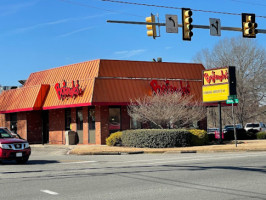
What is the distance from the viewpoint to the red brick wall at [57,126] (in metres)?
35.0

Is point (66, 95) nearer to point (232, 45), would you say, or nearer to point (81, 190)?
point (81, 190)

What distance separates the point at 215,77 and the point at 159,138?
8.07m

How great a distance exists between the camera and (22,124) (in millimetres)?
37625

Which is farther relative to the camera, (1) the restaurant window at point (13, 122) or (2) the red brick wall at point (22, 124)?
(1) the restaurant window at point (13, 122)

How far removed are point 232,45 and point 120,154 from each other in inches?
1411

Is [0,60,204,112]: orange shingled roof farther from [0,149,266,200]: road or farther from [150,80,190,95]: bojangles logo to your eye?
[0,149,266,200]: road

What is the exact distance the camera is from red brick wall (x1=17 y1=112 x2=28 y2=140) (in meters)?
37.1

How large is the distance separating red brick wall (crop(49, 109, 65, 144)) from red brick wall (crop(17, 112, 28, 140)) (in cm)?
254

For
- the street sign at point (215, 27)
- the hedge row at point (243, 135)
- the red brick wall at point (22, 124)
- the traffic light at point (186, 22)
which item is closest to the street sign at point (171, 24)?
the traffic light at point (186, 22)

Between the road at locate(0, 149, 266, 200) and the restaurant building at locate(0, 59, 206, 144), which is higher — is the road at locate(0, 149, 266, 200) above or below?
below

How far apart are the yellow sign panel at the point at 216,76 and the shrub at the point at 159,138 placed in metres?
6.01

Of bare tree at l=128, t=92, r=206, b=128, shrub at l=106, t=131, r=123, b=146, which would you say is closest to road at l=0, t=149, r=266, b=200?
shrub at l=106, t=131, r=123, b=146

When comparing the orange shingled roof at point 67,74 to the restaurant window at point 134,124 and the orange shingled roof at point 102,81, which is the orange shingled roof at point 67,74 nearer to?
the orange shingled roof at point 102,81

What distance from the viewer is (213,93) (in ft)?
104
